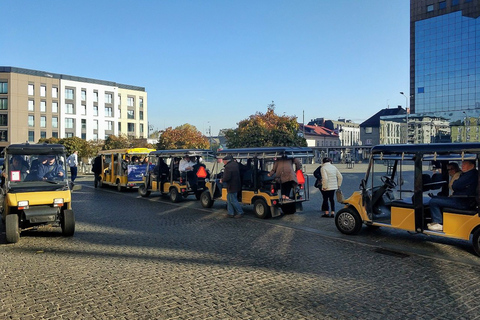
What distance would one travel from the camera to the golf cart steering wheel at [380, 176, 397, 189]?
9.32 meters

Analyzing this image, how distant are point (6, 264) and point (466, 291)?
7458 mm

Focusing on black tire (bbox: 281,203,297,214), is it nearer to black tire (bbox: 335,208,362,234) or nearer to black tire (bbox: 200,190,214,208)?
black tire (bbox: 200,190,214,208)

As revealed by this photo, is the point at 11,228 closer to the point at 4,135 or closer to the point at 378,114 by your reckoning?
the point at 4,135

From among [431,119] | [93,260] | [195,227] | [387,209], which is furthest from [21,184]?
[431,119]

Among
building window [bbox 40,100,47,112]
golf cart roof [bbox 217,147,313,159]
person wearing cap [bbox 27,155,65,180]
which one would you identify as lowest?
person wearing cap [bbox 27,155,65,180]

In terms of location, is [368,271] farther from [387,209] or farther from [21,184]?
[21,184]

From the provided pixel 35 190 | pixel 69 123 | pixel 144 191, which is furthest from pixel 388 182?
pixel 69 123

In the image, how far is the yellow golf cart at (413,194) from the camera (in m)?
7.54

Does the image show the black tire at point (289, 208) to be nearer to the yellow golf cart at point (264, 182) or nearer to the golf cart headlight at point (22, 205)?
the yellow golf cart at point (264, 182)

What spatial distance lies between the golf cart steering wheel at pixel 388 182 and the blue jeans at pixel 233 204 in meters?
4.41

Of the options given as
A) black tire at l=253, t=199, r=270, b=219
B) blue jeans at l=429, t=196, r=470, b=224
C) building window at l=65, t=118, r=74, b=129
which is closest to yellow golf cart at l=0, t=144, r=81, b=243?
black tire at l=253, t=199, r=270, b=219

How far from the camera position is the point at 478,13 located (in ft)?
245

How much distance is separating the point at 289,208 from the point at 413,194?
15.5 feet

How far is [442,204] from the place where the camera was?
785 centimetres
